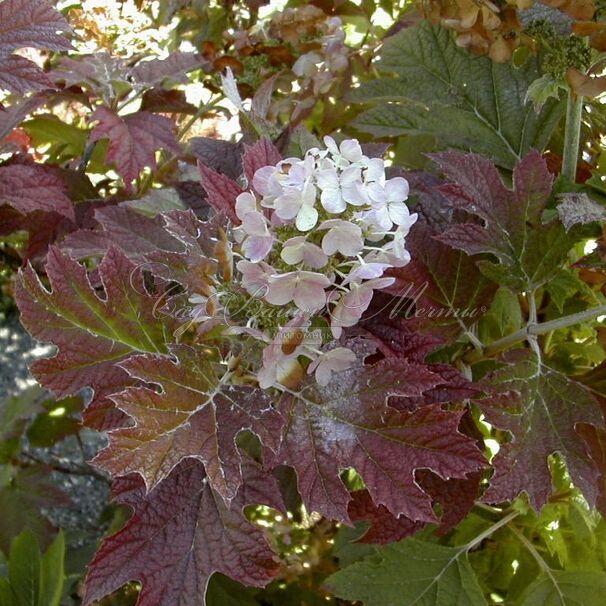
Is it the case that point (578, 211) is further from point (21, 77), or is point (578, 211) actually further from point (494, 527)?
point (21, 77)

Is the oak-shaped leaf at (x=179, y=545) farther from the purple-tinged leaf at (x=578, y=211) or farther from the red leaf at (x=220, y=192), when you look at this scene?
the purple-tinged leaf at (x=578, y=211)

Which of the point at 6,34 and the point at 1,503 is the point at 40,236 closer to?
the point at 6,34

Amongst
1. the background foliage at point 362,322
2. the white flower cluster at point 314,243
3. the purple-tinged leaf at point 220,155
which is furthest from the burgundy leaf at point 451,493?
the purple-tinged leaf at point 220,155

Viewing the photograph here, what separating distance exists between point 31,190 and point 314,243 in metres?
0.59

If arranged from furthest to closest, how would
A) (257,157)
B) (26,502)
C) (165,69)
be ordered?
(26,502)
(165,69)
(257,157)

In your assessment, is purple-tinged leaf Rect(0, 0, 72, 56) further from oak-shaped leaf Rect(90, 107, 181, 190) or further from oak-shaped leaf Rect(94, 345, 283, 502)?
oak-shaped leaf Rect(94, 345, 283, 502)

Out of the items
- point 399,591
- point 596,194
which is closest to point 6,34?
point 596,194

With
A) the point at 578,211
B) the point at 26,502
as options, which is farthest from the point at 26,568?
the point at 578,211

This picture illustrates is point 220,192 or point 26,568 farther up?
point 220,192

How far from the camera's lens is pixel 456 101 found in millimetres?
1113

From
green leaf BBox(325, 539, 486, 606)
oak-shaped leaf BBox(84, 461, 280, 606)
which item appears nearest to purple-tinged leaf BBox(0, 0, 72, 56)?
oak-shaped leaf BBox(84, 461, 280, 606)

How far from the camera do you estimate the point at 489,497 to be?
776mm

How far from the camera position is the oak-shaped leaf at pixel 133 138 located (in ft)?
3.77

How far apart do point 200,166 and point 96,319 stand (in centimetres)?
20
